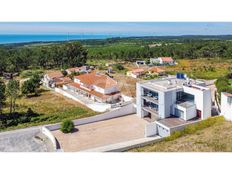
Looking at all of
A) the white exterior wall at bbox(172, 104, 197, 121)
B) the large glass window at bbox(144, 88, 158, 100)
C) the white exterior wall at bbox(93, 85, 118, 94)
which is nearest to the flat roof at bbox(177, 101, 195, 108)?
the white exterior wall at bbox(172, 104, 197, 121)

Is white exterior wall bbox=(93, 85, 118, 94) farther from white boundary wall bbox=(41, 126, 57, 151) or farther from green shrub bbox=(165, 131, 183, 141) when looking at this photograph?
green shrub bbox=(165, 131, 183, 141)

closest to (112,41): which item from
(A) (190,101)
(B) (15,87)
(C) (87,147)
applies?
(B) (15,87)

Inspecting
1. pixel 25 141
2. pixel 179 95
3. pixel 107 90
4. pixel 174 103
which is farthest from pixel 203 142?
pixel 107 90

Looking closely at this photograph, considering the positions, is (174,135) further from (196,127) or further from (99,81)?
(99,81)

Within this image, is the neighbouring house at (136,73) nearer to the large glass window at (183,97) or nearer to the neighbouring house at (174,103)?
the neighbouring house at (174,103)

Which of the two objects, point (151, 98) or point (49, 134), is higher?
point (151, 98)

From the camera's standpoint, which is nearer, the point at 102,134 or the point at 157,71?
the point at 102,134
